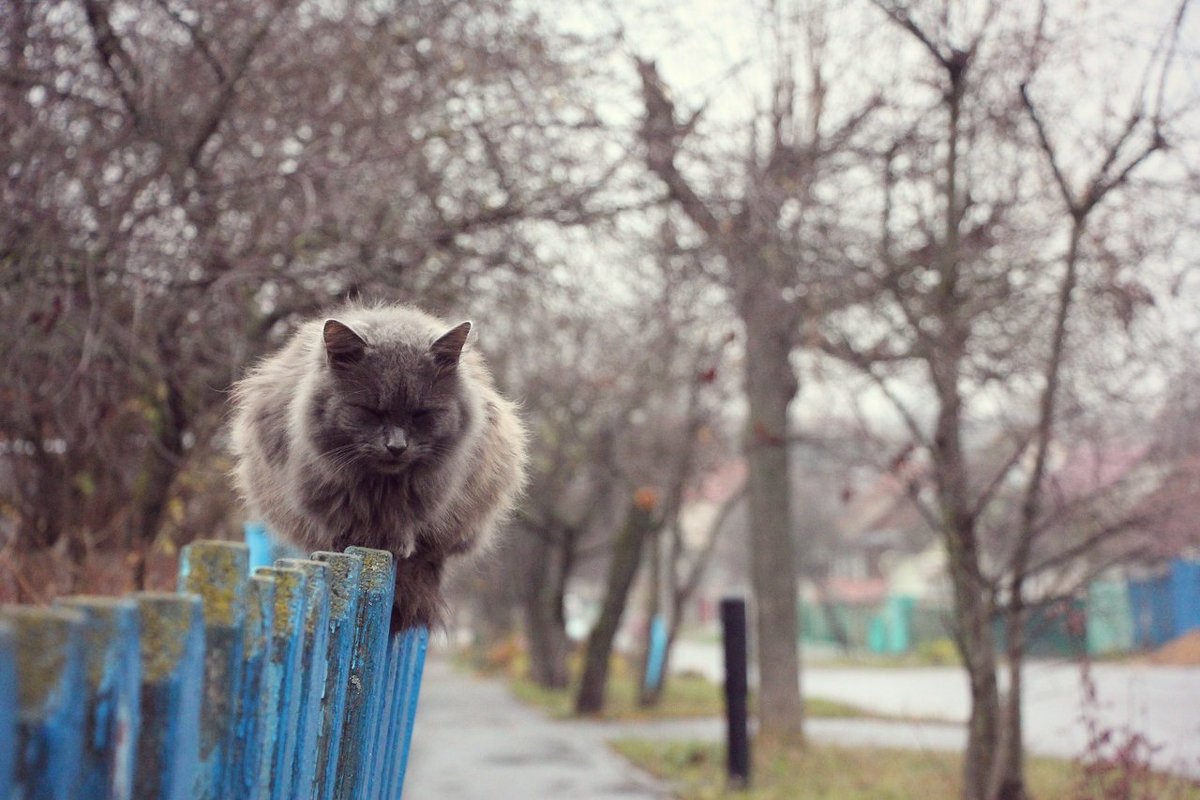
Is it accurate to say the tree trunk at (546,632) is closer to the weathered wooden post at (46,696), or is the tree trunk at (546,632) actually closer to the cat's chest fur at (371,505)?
the cat's chest fur at (371,505)

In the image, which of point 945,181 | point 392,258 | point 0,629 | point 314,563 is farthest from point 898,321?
point 0,629

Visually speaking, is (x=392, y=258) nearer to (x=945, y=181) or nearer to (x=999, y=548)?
(x=945, y=181)

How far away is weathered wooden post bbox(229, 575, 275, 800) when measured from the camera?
193cm

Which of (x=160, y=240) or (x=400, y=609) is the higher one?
(x=160, y=240)

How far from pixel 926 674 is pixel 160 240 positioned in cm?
2545

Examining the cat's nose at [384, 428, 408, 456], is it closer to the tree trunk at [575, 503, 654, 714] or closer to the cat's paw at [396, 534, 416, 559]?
the cat's paw at [396, 534, 416, 559]

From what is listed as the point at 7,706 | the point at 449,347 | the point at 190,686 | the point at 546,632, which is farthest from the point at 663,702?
the point at 7,706

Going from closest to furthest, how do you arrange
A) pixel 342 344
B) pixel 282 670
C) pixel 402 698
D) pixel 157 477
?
pixel 282 670 → pixel 342 344 → pixel 402 698 → pixel 157 477

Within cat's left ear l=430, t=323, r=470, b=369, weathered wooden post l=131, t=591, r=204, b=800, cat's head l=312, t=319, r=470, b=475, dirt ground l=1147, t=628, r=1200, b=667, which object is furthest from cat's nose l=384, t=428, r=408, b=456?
dirt ground l=1147, t=628, r=1200, b=667

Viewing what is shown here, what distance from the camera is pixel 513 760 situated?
12.0 meters

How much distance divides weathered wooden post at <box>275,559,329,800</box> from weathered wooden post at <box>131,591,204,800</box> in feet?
1.92

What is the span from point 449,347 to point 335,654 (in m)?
1.18

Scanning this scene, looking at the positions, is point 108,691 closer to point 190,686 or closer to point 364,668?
point 190,686

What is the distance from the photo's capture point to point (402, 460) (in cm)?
337
